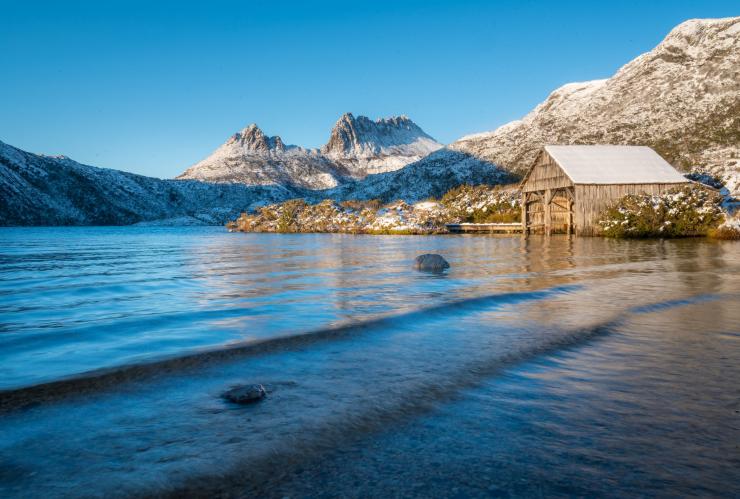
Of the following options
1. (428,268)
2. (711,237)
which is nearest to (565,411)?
(428,268)

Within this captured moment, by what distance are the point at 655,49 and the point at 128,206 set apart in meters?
161

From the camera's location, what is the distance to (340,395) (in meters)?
4.27

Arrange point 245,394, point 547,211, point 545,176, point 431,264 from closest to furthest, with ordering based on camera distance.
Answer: point 245,394 → point 431,264 → point 545,176 → point 547,211

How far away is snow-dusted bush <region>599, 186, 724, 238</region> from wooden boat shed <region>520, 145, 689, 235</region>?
1.92 metres

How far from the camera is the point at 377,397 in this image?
421 centimetres

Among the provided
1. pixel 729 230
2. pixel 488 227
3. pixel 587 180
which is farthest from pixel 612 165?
pixel 488 227

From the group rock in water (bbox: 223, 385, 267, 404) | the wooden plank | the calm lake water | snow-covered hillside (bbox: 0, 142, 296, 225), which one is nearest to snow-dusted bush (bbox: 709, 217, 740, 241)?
the wooden plank

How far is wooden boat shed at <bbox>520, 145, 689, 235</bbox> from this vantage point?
120ft

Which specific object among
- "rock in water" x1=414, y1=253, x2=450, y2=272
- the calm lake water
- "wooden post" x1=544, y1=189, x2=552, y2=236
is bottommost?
the calm lake water

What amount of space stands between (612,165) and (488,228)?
13.6 m

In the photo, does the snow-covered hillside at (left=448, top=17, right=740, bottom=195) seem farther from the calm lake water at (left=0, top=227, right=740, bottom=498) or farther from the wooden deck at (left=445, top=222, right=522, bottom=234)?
the calm lake water at (left=0, top=227, right=740, bottom=498)

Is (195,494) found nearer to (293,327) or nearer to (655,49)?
(293,327)

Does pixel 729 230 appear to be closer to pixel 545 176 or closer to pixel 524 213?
pixel 545 176

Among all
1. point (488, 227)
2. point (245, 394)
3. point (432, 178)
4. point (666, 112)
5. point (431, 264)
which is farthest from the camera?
point (432, 178)
